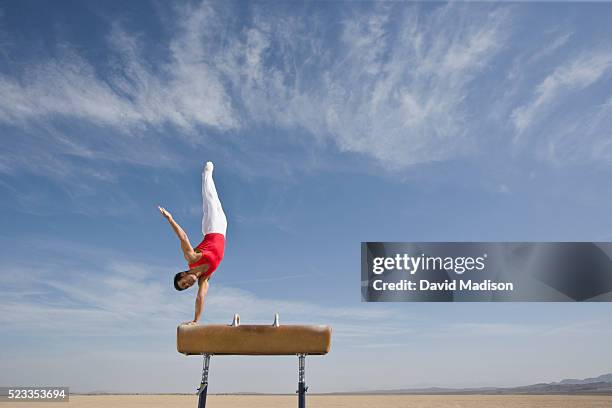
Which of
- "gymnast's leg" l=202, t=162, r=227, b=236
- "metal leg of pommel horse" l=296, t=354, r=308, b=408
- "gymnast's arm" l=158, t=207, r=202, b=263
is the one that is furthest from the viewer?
"gymnast's leg" l=202, t=162, r=227, b=236

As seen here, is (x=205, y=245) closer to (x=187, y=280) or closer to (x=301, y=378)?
(x=187, y=280)

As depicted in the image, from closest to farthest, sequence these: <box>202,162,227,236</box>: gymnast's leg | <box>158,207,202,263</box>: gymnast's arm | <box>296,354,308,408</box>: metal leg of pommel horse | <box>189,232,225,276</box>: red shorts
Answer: <box>296,354,308,408</box>: metal leg of pommel horse → <box>158,207,202,263</box>: gymnast's arm → <box>189,232,225,276</box>: red shorts → <box>202,162,227,236</box>: gymnast's leg

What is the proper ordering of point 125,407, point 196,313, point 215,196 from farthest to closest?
point 125,407, point 215,196, point 196,313

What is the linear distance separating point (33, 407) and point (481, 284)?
10.9 m

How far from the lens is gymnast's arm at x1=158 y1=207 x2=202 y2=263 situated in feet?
20.9

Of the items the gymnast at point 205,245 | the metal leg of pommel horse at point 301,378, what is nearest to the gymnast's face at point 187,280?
the gymnast at point 205,245

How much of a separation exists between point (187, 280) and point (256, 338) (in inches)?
44.1

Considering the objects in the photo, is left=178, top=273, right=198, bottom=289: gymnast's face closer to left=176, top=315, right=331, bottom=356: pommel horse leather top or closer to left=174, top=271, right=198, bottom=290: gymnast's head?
left=174, top=271, right=198, bottom=290: gymnast's head

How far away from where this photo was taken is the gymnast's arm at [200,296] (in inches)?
253

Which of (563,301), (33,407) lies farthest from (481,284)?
(33,407)

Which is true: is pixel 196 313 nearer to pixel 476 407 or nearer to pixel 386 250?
pixel 386 250

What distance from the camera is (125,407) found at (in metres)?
15.5

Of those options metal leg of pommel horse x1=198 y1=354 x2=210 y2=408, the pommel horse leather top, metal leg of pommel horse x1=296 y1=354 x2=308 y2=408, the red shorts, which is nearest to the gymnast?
the red shorts

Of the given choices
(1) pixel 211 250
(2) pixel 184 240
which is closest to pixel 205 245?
(1) pixel 211 250
